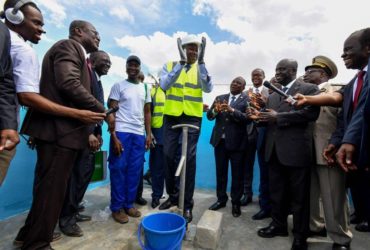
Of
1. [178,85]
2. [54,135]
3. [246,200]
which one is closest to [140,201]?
[246,200]

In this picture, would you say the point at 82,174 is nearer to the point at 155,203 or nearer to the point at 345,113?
the point at 155,203

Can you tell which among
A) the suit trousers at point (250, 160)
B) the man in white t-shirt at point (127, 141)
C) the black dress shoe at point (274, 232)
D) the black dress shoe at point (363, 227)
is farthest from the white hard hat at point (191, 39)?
the black dress shoe at point (363, 227)

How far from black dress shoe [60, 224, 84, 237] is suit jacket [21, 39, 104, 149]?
1.04 metres

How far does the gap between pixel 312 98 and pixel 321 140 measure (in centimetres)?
53

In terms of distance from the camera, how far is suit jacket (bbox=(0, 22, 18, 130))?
1.36 meters

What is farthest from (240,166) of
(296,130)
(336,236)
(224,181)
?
(336,236)

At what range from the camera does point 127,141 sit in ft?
10.2

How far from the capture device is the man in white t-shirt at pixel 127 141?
299 cm

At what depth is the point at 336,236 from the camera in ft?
7.62

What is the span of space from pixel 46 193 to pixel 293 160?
2280mm

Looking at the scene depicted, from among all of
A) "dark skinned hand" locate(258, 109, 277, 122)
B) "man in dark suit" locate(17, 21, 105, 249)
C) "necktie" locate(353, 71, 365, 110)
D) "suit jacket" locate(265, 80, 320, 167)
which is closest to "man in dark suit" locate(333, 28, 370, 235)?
"necktie" locate(353, 71, 365, 110)

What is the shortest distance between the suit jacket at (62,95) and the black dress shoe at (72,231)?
3.41 ft

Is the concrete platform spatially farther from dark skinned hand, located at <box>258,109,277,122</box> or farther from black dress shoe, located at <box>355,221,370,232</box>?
dark skinned hand, located at <box>258,109,277,122</box>

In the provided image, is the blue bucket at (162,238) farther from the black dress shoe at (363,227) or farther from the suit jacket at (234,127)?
the black dress shoe at (363,227)
